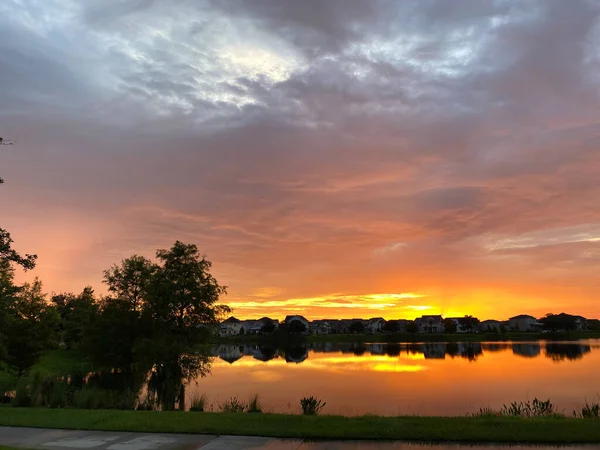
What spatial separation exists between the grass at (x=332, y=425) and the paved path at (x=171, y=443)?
496 millimetres

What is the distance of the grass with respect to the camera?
12.3 meters

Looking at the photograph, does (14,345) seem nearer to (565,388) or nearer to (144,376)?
(144,376)

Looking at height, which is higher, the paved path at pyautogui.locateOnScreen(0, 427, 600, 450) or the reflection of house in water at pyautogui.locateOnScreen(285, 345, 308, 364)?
the reflection of house in water at pyautogui.locateOnScreen(285, 345, 308, 364)

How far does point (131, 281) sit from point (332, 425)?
3125 centimetres

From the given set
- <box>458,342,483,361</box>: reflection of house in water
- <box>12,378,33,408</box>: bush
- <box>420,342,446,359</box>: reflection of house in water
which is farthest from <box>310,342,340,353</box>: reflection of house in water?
<box>12,378,33,408</box>: bush

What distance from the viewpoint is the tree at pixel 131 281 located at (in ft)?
134

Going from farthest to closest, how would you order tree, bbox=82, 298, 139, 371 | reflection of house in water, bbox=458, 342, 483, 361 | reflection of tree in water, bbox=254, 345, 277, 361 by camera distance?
reflection of tree in water, bbox=254, 345, 277, 361
reflection of house in water, bbox=458, 342, 483, 361
tree, bbox=82, 298, 139, 371

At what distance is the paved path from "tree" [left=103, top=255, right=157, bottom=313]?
89.5 ft

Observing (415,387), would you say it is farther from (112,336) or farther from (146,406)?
(112,336)

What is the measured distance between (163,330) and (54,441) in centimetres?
2263

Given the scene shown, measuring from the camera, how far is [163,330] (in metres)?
35.1

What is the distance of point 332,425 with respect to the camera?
1387cm

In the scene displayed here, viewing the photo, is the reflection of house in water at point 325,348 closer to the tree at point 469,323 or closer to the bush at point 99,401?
the bush at point 99,401

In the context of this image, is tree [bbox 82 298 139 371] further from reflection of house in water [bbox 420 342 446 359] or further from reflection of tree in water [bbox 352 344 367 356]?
reflection of tree in water [bbox 352 344 367 356]
